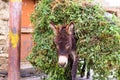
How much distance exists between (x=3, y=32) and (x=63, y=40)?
2.09m

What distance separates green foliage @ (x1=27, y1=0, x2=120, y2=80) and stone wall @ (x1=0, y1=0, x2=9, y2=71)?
1319 mm

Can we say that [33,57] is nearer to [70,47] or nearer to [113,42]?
[70,47]

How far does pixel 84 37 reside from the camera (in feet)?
12.9

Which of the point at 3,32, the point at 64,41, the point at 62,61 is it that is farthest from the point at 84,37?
the point at 3,32

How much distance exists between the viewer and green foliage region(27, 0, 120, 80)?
3.88m

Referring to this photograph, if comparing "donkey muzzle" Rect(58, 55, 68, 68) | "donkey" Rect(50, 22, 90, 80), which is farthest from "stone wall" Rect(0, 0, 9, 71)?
"donkey muzzle" Rect(58, 55, 68, 68)

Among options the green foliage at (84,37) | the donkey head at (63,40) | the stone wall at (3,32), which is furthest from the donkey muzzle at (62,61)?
the stone wall at (3,32)

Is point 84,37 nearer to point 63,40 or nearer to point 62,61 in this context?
point 63,40

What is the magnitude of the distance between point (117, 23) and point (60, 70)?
1.02 metres

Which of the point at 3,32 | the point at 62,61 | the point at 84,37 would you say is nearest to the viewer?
the point at 62,61

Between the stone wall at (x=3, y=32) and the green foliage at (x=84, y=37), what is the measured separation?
132 centimetres

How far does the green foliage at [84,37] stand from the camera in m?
3.88

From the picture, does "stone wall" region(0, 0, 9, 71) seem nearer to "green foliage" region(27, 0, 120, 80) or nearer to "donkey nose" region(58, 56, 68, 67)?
"green foliage" region(27, 0, 120, 80)

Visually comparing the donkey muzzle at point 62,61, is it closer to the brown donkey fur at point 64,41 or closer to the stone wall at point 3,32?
the brown donkey fur at point 64,41
